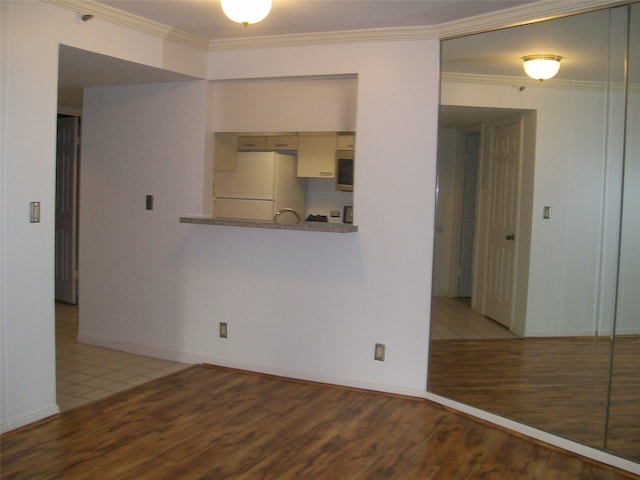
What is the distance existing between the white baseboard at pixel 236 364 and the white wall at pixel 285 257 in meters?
0.01

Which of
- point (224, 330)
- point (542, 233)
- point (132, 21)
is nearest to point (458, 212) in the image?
point (542, 233)

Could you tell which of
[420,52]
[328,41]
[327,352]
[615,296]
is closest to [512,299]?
[615,296]

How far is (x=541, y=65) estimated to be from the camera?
128 inches

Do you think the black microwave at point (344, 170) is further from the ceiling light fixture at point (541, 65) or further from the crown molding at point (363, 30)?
the ceiling light fixture at point (541, 65)

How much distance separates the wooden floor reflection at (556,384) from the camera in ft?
9.80

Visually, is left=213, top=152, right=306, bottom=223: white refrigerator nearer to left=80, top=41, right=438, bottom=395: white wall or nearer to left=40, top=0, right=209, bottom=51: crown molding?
left=80, top=41, right=438, bottom=395: white wall

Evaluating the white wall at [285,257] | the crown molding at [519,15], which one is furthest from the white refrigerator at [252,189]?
the crown molding at [519,15]

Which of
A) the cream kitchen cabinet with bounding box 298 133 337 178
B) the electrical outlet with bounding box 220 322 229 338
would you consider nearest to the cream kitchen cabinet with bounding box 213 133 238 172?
the cream kitchen cabinet with bounding box 298 133 337 178

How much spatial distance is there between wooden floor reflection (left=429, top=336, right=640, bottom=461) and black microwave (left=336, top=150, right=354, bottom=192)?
1.32m

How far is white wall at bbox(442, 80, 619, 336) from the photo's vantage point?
3059 millimetres

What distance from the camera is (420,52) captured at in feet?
12.4

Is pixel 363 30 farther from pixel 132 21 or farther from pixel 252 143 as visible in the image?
pixel 132 21

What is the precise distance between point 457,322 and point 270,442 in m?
1.43

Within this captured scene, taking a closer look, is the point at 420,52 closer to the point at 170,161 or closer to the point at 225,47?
the point at 225,47
